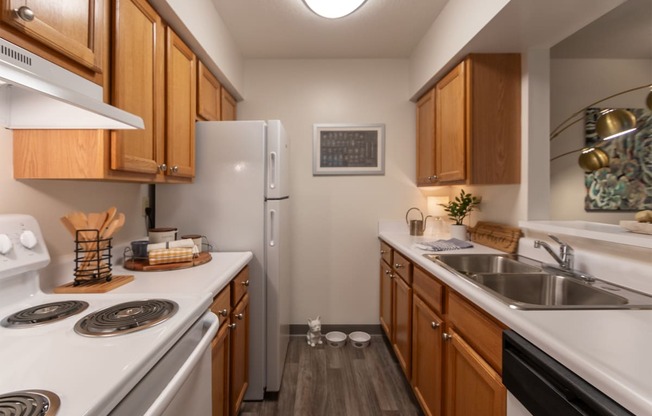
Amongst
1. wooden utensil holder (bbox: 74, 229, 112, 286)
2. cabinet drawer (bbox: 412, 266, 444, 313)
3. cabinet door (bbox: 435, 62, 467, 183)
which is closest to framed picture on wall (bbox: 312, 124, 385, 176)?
cabinet door (bbox: 435, 62, 467, 183)

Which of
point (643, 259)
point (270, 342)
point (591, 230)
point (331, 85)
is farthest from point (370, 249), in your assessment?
point (643, 259)

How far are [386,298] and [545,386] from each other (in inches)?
75.6

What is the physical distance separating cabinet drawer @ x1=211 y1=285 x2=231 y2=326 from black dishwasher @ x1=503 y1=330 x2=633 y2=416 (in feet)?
3.54

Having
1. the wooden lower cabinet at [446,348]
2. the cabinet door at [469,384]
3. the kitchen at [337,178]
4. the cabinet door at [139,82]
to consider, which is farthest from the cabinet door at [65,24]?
the kitchen at [337,178]

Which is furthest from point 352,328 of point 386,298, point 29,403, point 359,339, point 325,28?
point 29,403

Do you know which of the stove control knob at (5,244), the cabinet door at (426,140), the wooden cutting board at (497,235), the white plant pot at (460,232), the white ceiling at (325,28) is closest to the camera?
the stove control knob at (5,244)

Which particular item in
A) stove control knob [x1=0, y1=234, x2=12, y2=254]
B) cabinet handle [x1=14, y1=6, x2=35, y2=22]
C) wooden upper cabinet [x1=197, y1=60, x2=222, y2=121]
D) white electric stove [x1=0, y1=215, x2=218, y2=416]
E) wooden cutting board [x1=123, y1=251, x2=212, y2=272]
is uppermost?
wooden upper cabinet [x1=197, y1=60, x2=222, y2=121]

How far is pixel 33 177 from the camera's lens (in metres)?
1.16

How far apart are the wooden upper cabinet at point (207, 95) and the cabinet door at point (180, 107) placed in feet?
0.25

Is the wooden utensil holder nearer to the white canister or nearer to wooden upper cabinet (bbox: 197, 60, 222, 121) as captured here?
the white canister

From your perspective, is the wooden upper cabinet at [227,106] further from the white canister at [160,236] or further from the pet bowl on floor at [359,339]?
the pet bowl on floor at [359,339]

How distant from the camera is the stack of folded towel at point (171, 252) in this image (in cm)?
158

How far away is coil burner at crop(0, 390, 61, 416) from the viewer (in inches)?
19.8

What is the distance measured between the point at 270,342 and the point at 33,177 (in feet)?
4.92
